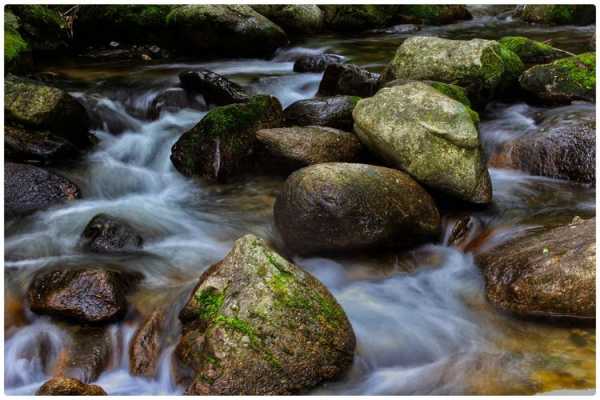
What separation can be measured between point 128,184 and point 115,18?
6500 millimetres

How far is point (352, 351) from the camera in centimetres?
392

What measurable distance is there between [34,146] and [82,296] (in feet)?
10.2

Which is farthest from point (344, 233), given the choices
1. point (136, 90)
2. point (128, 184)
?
point (136, 90)

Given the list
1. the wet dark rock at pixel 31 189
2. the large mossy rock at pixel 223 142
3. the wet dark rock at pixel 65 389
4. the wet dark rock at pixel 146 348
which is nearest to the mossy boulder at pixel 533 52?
the large mossy rock at pixel 223 142

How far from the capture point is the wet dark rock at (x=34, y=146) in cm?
666

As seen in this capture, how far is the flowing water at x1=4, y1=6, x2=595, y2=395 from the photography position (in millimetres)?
3949

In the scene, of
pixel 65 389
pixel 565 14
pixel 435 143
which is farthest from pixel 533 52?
pixel 65 389

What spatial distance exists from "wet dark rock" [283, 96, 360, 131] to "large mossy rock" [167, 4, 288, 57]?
4.39 meters

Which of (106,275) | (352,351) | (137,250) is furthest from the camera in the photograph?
(137,250)

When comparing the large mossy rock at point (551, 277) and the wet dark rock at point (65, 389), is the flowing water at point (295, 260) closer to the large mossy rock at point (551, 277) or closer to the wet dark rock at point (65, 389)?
the large mossy rock at point (551, 277)

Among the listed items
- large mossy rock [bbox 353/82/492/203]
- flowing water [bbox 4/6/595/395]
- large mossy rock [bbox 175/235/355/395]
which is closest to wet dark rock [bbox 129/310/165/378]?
flowing water [bbox 4/6/595/395]

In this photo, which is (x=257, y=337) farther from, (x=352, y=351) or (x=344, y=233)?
(x=344, y=233)

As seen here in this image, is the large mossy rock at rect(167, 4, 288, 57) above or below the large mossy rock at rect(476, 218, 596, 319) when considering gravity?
above

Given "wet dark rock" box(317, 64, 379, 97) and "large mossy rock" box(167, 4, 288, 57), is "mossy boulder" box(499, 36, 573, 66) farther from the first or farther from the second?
"large mossy rock" box(167, 4, 288, 57)
